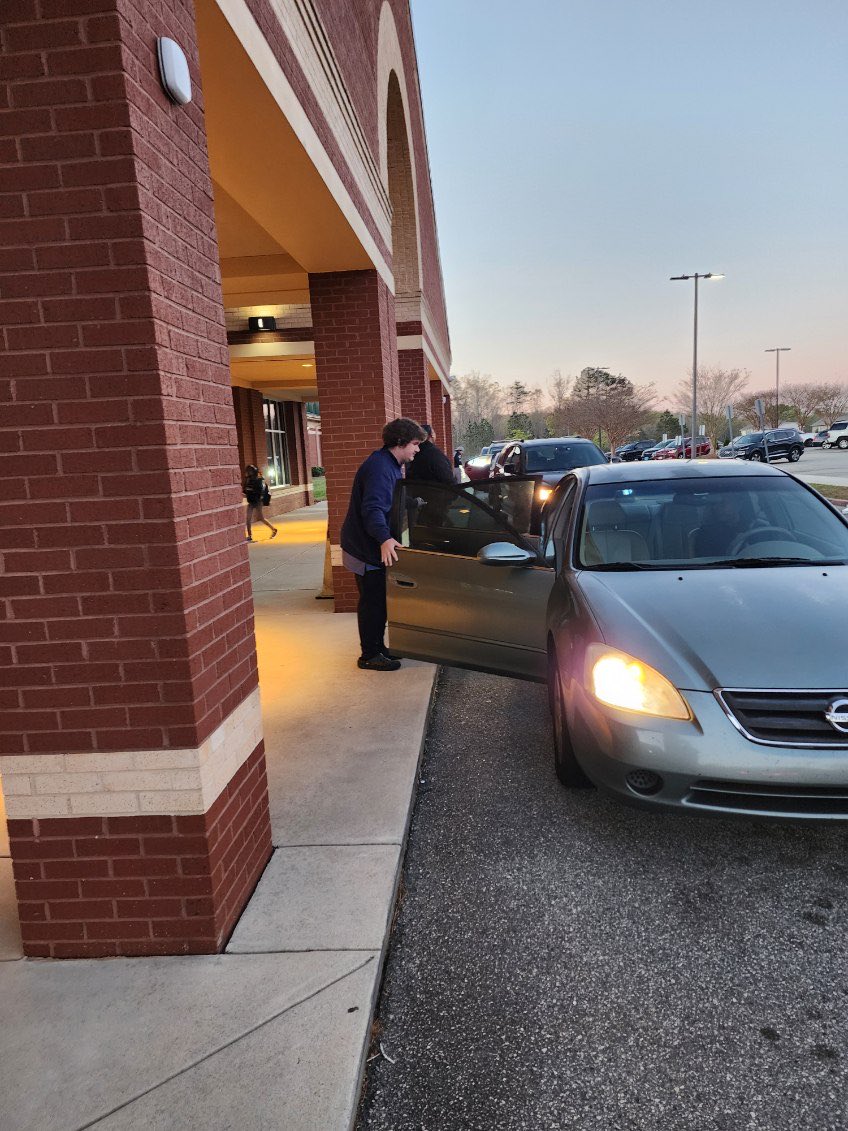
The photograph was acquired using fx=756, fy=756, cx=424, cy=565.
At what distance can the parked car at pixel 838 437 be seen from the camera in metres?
54.1

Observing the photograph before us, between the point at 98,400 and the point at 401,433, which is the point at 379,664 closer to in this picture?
the point at 401,433

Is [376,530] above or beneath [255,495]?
above

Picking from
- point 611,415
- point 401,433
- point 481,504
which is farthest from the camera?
point 611,415

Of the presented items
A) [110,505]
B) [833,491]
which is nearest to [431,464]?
[110,505]

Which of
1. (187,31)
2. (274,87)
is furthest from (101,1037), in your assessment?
(274,87)

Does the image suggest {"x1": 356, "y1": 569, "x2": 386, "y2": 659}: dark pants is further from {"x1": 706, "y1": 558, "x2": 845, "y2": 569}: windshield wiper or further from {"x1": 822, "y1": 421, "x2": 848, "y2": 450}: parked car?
{"x1": 822, "y1": 421, "x2": 848, "y2": 450}: parked car

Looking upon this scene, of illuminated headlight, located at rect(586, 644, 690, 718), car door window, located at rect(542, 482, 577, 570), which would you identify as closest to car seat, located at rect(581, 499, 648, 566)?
car door window, located at rect(542, 482, 577, 570)

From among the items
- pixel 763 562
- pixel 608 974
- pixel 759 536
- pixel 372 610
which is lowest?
pixel 608 974

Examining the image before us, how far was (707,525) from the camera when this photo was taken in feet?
13.7

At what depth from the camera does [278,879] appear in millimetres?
2971

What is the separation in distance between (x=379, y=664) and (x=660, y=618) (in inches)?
119

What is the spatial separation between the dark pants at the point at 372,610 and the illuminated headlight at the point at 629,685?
2.68m

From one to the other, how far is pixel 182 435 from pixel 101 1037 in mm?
1779

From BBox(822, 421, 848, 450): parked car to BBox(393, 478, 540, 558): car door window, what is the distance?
187 ft
